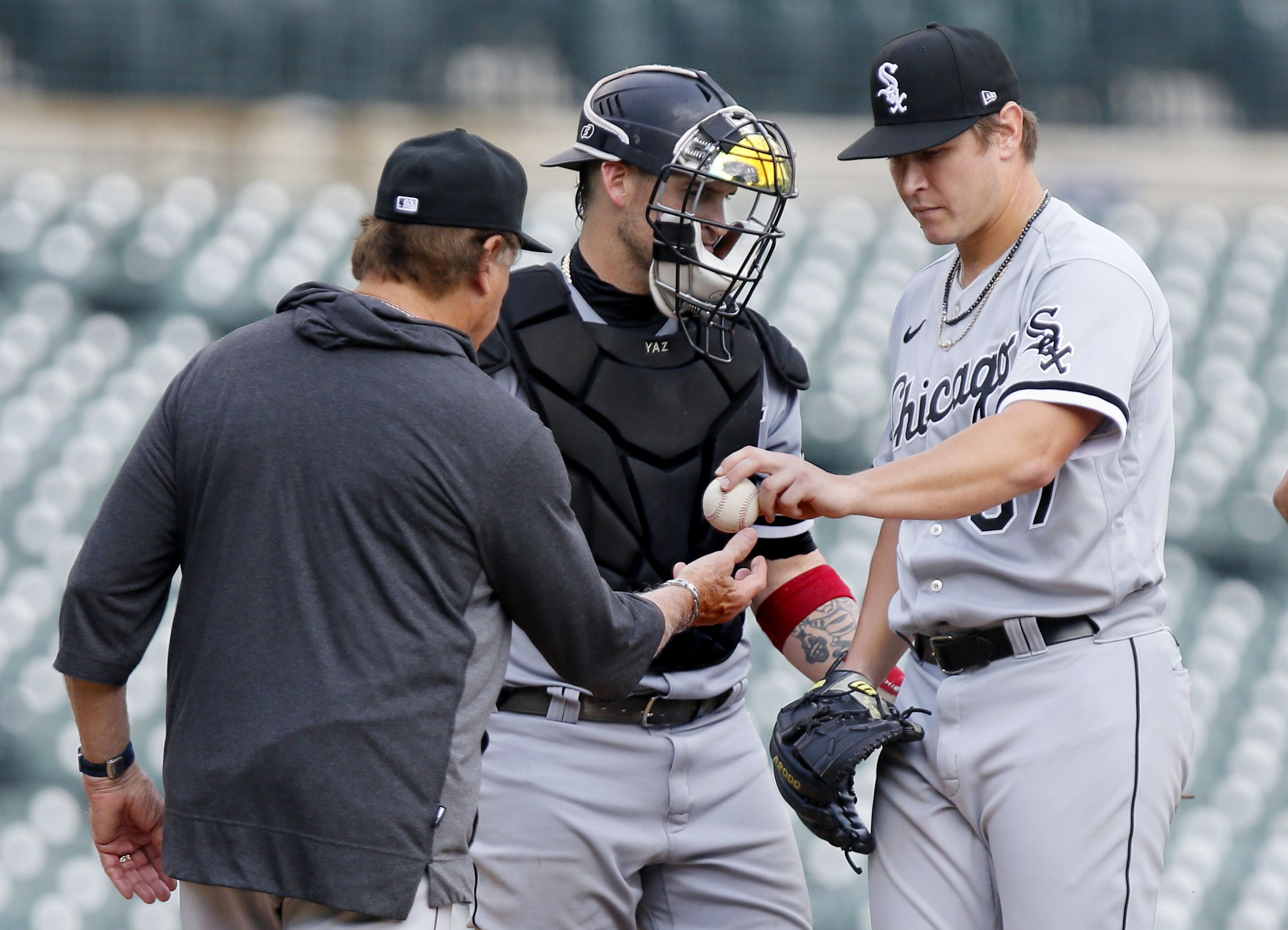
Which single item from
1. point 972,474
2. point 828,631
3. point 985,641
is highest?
point 972,474

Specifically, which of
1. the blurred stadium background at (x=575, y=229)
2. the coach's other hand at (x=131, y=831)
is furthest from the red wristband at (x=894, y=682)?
the blurred stadium background at (x=575, y=229)

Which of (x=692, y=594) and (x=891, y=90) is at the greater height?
(x=891, y=90)

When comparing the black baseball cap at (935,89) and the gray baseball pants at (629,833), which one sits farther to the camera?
the gray baseball pants at (629,833)

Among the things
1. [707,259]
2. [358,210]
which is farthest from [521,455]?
[358,210]

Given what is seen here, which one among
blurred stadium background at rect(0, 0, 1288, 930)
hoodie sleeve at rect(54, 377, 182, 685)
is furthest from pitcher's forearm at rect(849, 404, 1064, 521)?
blurred stadium background at rect(0, 0, 1288, 930)

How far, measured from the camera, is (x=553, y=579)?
1.89 m

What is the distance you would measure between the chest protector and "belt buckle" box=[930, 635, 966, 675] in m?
0.47

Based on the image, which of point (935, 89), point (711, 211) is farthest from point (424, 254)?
point (935, 89)

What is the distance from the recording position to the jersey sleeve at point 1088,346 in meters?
1.95

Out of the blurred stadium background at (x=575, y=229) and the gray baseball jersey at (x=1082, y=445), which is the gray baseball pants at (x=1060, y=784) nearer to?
the gray baseball jersey at (x=1082, y=445)

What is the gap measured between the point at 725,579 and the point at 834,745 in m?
0.31

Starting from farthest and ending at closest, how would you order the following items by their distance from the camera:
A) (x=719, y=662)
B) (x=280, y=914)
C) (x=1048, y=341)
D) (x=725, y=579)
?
(x=719, y=662), (x=725, y=579), (x=1048, y=341), (x=280, y=914)

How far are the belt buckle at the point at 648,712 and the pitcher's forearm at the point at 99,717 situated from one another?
2.80 feet

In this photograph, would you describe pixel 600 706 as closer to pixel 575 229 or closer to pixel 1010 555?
pixel 1010 555
